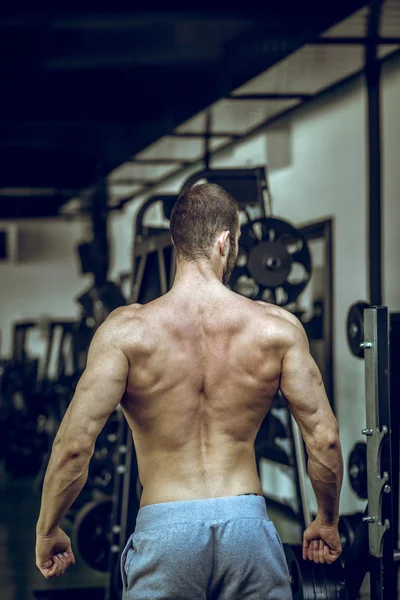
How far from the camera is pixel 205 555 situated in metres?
1.88

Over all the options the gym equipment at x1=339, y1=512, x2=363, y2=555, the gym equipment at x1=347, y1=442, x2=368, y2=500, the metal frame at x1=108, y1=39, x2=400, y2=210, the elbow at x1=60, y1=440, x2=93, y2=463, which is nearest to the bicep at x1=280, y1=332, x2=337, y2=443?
the elbow at x1=60, y1=440, x2=93, y2=463

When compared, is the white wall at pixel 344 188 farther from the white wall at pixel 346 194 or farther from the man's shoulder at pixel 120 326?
the man's shoulder at pixel 120 326

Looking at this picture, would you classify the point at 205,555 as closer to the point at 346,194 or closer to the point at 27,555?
the point at 27,555

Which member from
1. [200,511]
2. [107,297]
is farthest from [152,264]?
[200,511]

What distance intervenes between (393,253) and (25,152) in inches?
167

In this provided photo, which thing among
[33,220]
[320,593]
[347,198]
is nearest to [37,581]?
[320,593]

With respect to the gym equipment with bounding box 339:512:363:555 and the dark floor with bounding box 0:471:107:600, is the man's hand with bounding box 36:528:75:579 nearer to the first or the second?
the gym equipment with bounding box 339:512:363:555

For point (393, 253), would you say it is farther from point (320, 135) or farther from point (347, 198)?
point (320, 135)

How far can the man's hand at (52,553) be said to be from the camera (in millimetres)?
1995

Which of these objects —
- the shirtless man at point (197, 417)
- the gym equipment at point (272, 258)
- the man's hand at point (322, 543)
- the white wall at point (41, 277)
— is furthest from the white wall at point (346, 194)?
the white wall at point (41, 277)

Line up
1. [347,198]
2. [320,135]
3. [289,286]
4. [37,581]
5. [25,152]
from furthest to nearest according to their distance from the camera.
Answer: [25,152] < [320,135] < [347,198] < [37,581] < [289,286]

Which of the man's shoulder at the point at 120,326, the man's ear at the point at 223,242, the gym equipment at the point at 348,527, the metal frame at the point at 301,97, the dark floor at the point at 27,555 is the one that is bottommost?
the dark floor at the point at 27,555

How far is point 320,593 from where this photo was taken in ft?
8.19

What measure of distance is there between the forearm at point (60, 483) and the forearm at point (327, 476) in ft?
1.61
